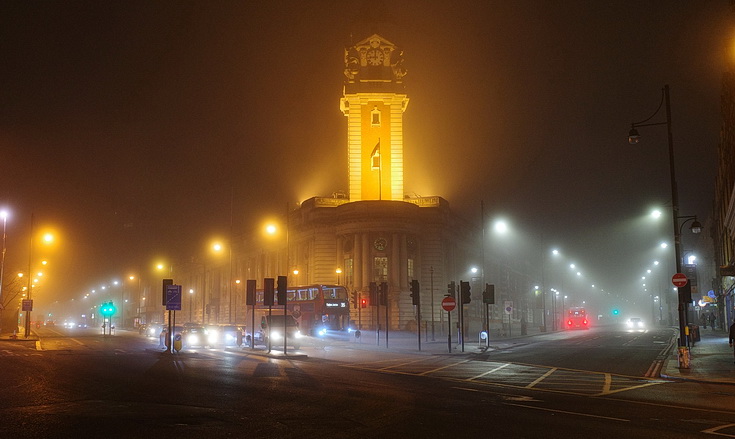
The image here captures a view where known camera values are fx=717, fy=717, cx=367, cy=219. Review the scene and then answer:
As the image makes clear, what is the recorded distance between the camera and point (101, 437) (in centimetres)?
1116

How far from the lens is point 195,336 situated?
46844mm

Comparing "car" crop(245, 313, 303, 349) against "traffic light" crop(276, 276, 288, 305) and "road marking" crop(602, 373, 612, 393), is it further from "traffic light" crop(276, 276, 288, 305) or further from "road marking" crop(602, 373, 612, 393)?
"road marking" crop(602, 373, 612, 393)

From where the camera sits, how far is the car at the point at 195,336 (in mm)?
46688

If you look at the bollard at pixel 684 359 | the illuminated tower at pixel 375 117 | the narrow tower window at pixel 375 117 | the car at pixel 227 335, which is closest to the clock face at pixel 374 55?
the illuminated tower at pixel 375 117

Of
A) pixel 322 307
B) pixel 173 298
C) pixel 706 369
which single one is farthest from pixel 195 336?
pixel 706 369

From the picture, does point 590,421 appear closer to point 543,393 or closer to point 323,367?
point 543,393

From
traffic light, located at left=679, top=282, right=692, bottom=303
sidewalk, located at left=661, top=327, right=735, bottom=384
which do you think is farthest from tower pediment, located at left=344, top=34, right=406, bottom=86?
traffic light, located at left=679, top=282, right=692, bottom=303

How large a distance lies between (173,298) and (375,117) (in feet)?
175

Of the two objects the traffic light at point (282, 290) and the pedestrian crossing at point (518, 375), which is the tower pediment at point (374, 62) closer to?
the traffic light at point (282, 290)

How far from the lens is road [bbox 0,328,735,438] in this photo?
12.3m

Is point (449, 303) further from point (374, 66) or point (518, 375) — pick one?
point (374, 66)

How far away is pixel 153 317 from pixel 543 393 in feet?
431

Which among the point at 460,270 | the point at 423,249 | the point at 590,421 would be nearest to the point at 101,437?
the point at 590,421

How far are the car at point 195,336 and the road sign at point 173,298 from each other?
10.9m
